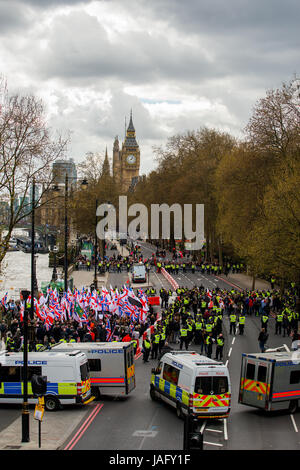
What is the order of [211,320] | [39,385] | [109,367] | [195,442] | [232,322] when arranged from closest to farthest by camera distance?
[195,442]
[39,385]
[109,367]
[211,320]
[232,322]

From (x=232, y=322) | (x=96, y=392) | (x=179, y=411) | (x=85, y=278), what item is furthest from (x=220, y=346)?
(x=85, y=278)

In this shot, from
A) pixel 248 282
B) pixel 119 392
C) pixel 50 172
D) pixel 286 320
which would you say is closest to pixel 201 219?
pixel 248 282

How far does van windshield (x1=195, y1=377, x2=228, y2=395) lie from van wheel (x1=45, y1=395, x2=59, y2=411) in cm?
464

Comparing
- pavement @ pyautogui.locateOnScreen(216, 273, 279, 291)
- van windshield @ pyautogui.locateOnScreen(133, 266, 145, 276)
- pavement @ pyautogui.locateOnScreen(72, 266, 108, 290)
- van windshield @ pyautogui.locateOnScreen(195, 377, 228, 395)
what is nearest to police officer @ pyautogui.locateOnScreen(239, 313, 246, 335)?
van windshield @ pyautogui.locateOnScreen(195, 377, 228, 395)

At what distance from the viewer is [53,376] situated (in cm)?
1988

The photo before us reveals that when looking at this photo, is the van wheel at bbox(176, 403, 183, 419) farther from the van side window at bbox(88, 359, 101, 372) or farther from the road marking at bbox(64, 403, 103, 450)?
the van side window at bbox(88, 359, 101, 372)

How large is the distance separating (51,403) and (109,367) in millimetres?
2206

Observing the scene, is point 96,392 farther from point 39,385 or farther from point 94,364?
point 39,385

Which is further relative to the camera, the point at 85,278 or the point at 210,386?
the point at 85,278

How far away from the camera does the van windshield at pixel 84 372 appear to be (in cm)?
1998

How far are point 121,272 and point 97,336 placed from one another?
47355mm

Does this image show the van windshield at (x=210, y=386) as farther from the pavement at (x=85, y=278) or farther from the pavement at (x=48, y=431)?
the pavement at (x=85, y=278)

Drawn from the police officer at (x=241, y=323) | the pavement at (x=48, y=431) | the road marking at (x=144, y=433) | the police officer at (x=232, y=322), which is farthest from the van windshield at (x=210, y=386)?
the police officer at (x=232, y=322)

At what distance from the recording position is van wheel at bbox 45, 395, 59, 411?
20125 millimetres
